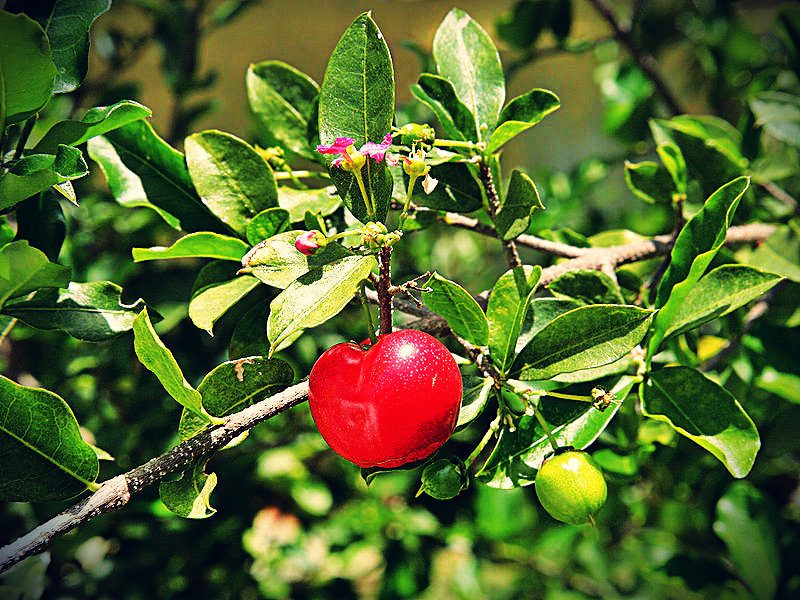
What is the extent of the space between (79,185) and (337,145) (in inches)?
39.5

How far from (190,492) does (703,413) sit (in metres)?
0.44

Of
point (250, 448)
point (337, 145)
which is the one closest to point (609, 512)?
point (250, 448)

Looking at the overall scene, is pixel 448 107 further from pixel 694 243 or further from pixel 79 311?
pixel 79 311

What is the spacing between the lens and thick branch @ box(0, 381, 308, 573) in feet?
1.64

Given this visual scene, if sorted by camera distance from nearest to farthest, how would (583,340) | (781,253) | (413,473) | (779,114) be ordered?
(583,340) < (781,253) < (779,114) < (413,473)

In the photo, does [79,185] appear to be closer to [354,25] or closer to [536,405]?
[354,25]

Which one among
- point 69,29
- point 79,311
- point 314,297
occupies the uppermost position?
point 69,29

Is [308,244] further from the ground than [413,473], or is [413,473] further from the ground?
[308,244]

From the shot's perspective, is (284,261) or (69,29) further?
(69,29)

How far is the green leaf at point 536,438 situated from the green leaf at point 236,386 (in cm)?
19

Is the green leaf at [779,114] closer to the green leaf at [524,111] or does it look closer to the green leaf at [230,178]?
the green leaf at [524,111]

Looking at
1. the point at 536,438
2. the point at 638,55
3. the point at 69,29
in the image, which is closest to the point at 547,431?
the point at 536,438

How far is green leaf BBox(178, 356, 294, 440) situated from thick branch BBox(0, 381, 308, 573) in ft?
0.05

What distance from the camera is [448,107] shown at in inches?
27.2
